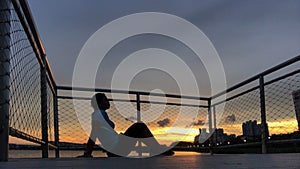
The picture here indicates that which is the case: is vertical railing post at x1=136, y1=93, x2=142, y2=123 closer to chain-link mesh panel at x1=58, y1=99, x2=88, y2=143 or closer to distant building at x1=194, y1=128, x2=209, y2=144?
chain-link mesh panel at x1=58, y1=99, x2=88, y2=143

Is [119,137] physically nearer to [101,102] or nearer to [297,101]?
[101,102]

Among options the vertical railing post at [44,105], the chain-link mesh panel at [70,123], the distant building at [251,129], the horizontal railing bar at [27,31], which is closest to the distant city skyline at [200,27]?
the chain-link mesh panel at [70,123]

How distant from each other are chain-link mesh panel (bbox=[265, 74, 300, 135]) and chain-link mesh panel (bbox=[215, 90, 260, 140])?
182 mm

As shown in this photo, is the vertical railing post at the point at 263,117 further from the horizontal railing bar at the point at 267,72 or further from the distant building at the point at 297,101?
the distant building at the point at 297,101

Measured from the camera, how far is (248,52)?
25.5 ft

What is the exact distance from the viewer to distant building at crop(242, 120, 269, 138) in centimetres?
395

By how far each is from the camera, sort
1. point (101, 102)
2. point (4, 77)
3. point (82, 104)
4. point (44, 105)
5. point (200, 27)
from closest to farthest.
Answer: point (4, 77) < point (44, 105) < point (101, 102) < point (82, 104) < point (200, 27)

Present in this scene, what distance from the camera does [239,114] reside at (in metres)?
4.77

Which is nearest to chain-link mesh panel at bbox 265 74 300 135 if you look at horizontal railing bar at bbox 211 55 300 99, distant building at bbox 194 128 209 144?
horizontal railing bar at bbox 211 55 300 99

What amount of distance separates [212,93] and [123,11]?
217 cm

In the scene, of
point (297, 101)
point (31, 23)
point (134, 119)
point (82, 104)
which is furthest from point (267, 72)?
point (31, 23)

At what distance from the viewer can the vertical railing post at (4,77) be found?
1.68 meters

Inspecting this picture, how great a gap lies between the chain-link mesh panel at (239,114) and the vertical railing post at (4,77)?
112 inches

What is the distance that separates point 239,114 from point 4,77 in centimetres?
356
